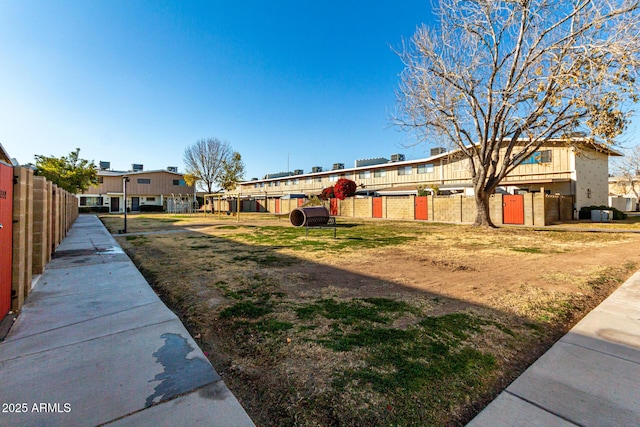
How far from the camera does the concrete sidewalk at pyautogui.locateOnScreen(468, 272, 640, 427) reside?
6.45 ft

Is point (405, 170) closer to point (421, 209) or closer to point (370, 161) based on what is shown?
point (370, 161)

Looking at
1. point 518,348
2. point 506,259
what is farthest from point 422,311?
point 506,259

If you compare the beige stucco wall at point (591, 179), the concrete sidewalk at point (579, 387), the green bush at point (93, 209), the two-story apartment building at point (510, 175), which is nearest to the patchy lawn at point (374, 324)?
the concrete sidewalk at point (579, 387)

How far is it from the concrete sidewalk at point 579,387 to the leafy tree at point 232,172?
44362 millimetres

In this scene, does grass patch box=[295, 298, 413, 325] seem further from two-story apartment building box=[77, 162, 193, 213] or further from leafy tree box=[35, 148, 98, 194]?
two-story apartment building box=[77, 162, 193, 213]

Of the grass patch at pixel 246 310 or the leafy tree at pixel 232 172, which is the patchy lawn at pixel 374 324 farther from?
the leafy tree at pixel 232 172

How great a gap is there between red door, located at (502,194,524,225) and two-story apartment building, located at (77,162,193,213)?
4380 centimetres

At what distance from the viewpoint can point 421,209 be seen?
1003 inches

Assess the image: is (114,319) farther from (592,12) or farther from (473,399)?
(592,12)

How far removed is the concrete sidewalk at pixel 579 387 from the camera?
6.45 ft

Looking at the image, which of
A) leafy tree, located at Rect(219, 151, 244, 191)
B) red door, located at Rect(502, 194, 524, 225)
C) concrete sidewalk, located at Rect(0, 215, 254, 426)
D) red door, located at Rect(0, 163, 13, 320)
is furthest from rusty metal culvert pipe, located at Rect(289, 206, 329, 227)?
leafy tree, located at Rect(219, 151, 244, 191)

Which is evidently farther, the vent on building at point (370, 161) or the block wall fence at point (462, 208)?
the vent on building at point (370, 161)

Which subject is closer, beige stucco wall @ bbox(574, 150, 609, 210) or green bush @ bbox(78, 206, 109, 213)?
beige stucco wall @ bbox(574, 150, 609, 210)

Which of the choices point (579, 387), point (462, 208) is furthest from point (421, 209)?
point (579, 387)
